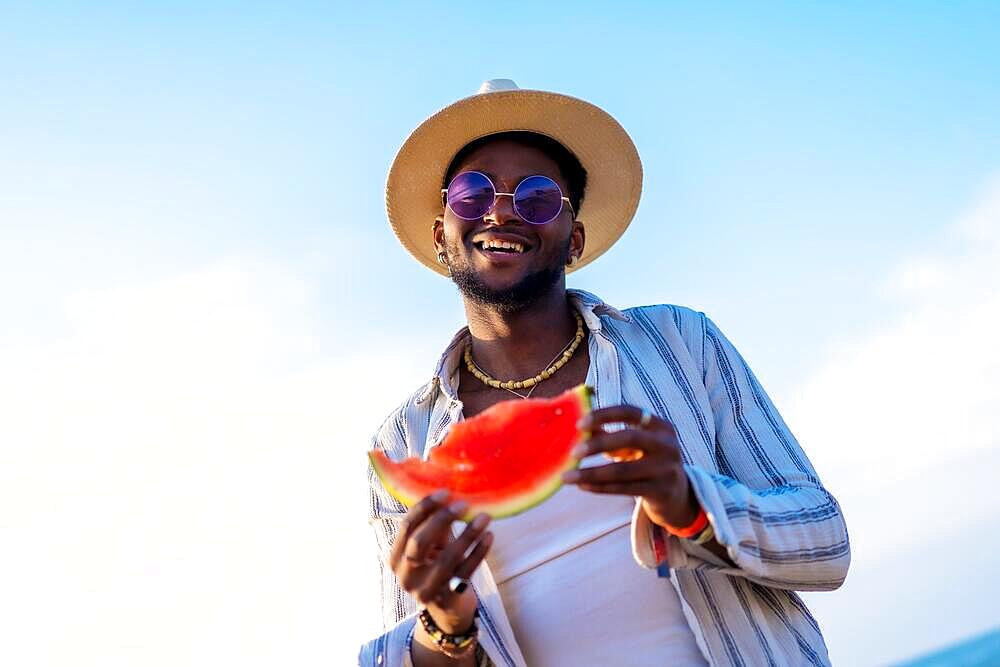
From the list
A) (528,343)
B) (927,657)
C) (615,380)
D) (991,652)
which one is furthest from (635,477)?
(927,657)

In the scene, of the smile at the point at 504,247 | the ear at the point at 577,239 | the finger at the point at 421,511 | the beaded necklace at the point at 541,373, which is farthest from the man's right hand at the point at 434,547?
the ear at the point at 577,239

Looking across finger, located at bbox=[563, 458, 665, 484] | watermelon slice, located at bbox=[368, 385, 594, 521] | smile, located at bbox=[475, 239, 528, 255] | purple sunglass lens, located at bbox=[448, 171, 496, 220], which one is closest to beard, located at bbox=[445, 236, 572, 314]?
smile, located at bbox=[475, 239, 528, 255]

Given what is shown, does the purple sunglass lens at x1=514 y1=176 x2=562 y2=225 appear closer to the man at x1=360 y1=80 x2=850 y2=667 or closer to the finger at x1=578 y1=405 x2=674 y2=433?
the man at x1=360 y1=80 x2=850 y2=667

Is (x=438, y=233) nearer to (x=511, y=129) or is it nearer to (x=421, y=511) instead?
(x=511, y=129)

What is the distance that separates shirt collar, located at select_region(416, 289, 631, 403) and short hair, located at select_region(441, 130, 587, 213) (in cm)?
52

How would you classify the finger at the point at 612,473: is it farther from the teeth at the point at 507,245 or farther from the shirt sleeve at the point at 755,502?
the teeth at the point at 507,245

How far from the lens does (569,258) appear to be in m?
4.73

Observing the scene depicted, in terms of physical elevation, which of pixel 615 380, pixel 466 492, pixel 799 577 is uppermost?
pixel 615 380

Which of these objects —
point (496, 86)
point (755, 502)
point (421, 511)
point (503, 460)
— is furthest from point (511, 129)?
point (421, 511)

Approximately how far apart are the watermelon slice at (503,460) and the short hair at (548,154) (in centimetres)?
179

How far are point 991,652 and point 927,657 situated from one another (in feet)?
56.7

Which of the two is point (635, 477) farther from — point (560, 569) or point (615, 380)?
point (615, 380)

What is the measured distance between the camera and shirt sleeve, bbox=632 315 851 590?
3.09m

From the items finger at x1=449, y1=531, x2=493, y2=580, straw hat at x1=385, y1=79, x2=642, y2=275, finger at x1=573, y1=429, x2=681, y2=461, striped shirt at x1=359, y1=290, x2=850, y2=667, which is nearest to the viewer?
finger at x1=573, y1=429, x2=681, y2=461
